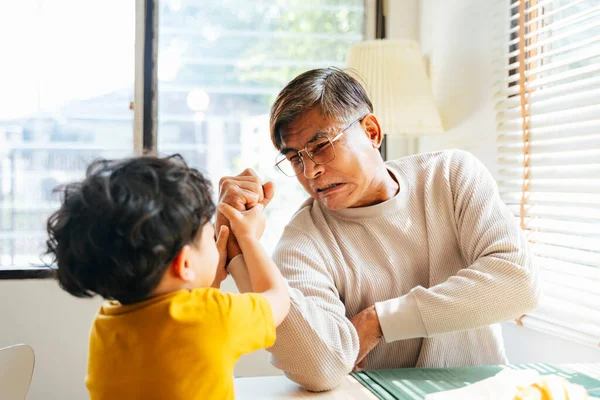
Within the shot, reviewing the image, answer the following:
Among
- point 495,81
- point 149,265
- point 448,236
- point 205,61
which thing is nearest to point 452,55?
point 495,81

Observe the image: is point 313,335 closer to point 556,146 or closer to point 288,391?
point 288,391

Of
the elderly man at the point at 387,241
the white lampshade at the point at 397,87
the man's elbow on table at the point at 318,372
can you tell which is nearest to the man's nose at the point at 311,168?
the elderly man at the point at 387,241

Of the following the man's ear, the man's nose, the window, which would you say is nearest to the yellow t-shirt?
the man's nose

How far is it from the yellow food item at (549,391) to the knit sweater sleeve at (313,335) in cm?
36

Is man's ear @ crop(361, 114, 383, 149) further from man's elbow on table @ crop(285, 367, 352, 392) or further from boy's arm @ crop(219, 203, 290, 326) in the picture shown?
man's elbow on table @ crop(285, 367, 352, 392)

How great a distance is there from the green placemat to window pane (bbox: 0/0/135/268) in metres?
1.78

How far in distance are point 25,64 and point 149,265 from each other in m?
2.12

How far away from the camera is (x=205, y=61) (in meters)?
2.77

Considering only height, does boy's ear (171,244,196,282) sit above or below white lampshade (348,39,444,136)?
below

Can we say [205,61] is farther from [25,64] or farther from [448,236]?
[448,236]

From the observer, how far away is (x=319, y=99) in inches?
58.5

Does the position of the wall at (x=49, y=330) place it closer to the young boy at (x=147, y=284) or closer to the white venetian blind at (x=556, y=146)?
the white venetian blind at (x=556, y=146)

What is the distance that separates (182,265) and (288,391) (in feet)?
1.48

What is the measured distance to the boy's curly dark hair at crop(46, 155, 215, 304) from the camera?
2.72 ft
